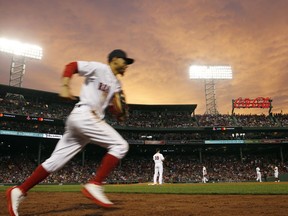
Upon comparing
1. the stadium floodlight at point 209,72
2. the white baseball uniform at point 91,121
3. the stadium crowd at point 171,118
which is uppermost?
the stadium floodlight at point 209,72

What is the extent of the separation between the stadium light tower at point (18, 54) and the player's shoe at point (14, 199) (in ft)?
118

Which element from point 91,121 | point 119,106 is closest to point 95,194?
point 91,121

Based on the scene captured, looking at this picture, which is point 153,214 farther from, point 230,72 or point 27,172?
point 230,72

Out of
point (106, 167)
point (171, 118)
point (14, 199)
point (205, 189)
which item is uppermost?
point (171, 118)

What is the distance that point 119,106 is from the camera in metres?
3.97

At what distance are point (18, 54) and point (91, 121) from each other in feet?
123

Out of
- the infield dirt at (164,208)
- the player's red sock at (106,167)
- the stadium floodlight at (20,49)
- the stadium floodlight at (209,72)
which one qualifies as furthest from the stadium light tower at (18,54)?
the player's red sock at (106,167)

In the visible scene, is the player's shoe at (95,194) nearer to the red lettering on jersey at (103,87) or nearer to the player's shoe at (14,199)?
the player's shoe at (14,199)

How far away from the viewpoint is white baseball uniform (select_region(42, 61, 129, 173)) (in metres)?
3.55

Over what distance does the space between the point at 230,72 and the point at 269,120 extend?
394 inches

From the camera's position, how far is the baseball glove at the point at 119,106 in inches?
156

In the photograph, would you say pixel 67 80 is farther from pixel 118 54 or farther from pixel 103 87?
pixel 118 54

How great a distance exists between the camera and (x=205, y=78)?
44.4 meters

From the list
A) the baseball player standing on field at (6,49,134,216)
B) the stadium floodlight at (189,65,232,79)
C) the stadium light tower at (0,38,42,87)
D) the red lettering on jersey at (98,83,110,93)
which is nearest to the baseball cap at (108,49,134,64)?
the baseball player standing on field at (6,49,134,216)
